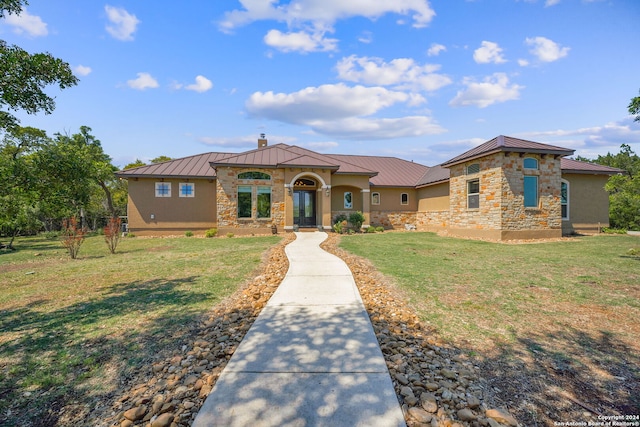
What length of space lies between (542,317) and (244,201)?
15.4 metres

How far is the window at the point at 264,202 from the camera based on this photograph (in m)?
17.6

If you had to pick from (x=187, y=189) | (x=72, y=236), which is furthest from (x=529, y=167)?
(x=72, y=236)

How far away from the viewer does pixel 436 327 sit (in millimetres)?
3967

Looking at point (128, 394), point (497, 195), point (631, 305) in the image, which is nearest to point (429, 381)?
point (128, 394)

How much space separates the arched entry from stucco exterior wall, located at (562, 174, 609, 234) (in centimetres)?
1494

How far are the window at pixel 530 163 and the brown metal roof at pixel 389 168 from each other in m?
8.71

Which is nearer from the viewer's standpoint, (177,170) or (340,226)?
(340,226)

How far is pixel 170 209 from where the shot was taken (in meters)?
18.2

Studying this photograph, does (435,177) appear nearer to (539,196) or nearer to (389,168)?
(389,168)

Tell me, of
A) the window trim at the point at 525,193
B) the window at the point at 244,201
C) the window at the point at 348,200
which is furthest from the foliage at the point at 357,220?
the window trim at the point at 525,193

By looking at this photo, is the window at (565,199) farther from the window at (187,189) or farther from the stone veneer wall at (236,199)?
the window at (187,189)

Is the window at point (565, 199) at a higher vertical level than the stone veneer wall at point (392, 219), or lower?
higher

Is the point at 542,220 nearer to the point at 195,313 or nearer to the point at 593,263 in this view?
the point at 593,263

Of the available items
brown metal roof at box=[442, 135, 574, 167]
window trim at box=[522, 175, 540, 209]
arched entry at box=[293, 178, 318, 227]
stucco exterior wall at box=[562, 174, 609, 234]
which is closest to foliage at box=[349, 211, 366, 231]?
arched entry at box=[293, 178, 318, 227]
